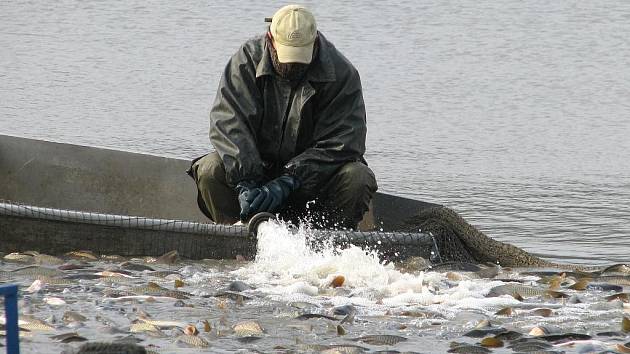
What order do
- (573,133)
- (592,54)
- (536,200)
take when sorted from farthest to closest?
(592,54) → (573,133) → (536,200)

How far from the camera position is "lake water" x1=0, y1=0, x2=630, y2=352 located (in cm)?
1177

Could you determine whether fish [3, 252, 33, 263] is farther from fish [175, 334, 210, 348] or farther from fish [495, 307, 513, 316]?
fish [495, 307, 513, 316]

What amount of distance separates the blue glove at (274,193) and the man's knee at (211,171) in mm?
341

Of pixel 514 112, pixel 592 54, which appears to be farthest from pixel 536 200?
pixel 592 54

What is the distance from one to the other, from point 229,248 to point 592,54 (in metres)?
13.3

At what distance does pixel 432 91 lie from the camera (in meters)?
17.2

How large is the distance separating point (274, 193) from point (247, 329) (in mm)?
1761

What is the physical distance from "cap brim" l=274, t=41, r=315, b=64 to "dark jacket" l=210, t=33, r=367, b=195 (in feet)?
0.50

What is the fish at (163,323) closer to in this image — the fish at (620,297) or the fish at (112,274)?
the fish at (112,274)

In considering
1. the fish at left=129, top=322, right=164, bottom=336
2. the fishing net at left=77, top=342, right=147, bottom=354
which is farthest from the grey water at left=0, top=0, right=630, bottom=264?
the fishing net at left=77, top=342, right=147, bottom=354

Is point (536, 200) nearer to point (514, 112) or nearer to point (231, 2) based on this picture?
point (514, 112)

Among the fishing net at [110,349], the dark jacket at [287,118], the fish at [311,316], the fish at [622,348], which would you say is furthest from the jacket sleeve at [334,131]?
the fishing net at [110,349]

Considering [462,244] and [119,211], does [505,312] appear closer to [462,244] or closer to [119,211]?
[462,244]

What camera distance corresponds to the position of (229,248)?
7656mm
